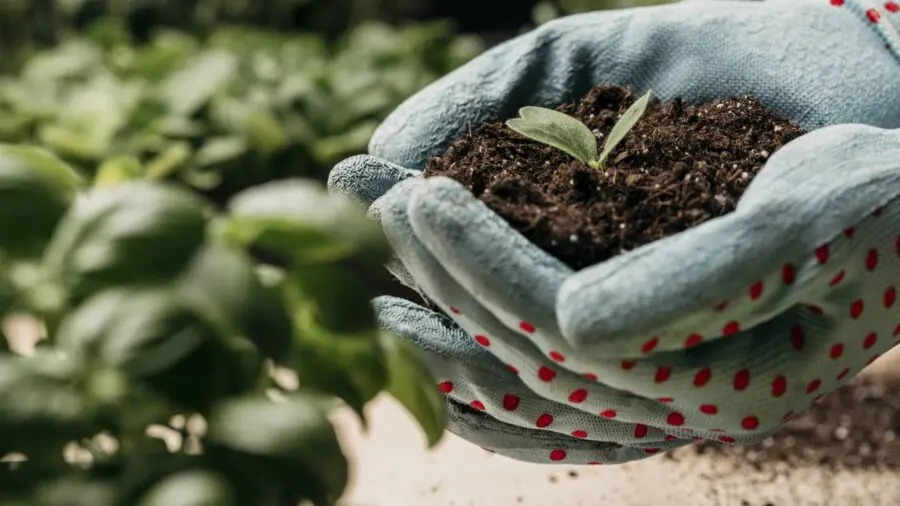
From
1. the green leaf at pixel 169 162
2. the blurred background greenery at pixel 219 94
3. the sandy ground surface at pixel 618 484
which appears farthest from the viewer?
the blurred background greenery at pixel 219 94

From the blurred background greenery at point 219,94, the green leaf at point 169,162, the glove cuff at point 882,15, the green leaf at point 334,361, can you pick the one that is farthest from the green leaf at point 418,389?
the green leaf at point 169,162

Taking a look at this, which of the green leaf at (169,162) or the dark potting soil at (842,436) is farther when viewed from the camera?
the green leaf at (169,162)

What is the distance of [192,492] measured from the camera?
40cm

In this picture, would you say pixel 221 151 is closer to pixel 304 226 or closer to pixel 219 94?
pixel 219 94

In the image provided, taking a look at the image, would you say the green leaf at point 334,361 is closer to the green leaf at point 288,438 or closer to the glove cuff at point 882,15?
the green leaf at point 288,438

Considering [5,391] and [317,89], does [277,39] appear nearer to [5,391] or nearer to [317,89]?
[317,89]

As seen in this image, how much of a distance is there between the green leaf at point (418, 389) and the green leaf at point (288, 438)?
2.0 inches

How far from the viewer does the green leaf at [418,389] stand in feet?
1.58

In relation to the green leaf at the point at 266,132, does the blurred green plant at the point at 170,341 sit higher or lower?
higher

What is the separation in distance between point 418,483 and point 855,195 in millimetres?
616

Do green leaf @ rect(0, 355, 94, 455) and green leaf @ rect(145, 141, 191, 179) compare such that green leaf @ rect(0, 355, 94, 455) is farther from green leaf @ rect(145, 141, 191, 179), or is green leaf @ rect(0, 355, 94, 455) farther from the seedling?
green leaf @ rect(145, 141, 191, 179)

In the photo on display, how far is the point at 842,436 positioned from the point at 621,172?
2.15ft

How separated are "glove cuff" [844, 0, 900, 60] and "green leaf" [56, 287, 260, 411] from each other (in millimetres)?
619

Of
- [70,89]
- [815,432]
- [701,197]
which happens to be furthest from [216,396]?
[70,89]
